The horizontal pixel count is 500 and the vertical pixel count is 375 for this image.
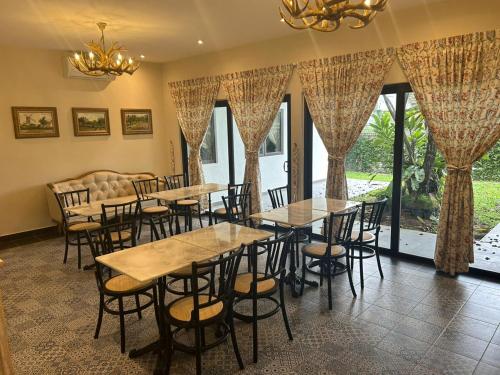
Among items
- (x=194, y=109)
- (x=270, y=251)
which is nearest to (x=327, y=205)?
(x=270, y=251)

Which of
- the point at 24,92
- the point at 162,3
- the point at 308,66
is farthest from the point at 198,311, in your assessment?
the point at 24,92

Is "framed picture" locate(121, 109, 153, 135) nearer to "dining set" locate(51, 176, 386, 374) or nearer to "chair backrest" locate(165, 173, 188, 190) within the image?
"chair backrest" locate(165, 173, 188, 190)

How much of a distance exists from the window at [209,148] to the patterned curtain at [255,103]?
1.11 m

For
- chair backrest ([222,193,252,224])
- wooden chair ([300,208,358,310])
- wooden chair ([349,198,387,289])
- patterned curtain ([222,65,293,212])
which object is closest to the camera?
wooden chair ([300,208,358,310])

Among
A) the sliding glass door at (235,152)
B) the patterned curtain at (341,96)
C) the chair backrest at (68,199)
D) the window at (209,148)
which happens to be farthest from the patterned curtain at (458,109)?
the chair backrest at (68,199)

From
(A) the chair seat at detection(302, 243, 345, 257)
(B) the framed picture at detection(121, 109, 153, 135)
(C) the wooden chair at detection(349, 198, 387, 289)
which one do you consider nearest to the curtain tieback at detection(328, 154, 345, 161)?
(C) the wooden chair at detection(349, 198, 387, 289)

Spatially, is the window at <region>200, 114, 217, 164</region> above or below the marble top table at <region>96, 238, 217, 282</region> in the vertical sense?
→ above

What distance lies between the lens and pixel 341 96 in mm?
4703

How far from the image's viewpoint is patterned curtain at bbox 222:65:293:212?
546cm

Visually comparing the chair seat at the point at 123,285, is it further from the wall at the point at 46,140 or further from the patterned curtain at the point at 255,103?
the wall at the point at 46,140

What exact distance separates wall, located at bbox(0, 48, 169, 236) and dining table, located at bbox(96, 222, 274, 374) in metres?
3.92

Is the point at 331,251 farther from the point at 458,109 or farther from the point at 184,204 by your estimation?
the point at 184,204

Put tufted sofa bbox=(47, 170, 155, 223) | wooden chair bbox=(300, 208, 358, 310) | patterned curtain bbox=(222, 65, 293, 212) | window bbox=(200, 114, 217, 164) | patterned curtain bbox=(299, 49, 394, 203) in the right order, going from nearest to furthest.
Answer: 1. wooden chair bbox=(300, 208, 358, 310)
2. patterned curtain bbox=(299, 49, 394, 203)
3. patterned curtain bbox=(222, 65, 293, 212)
4. tufted sofa bbox=(47, 170, 155, 223)
5. window bbox=(200, 114, 217, 164)

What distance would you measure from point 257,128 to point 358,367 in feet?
13.1
